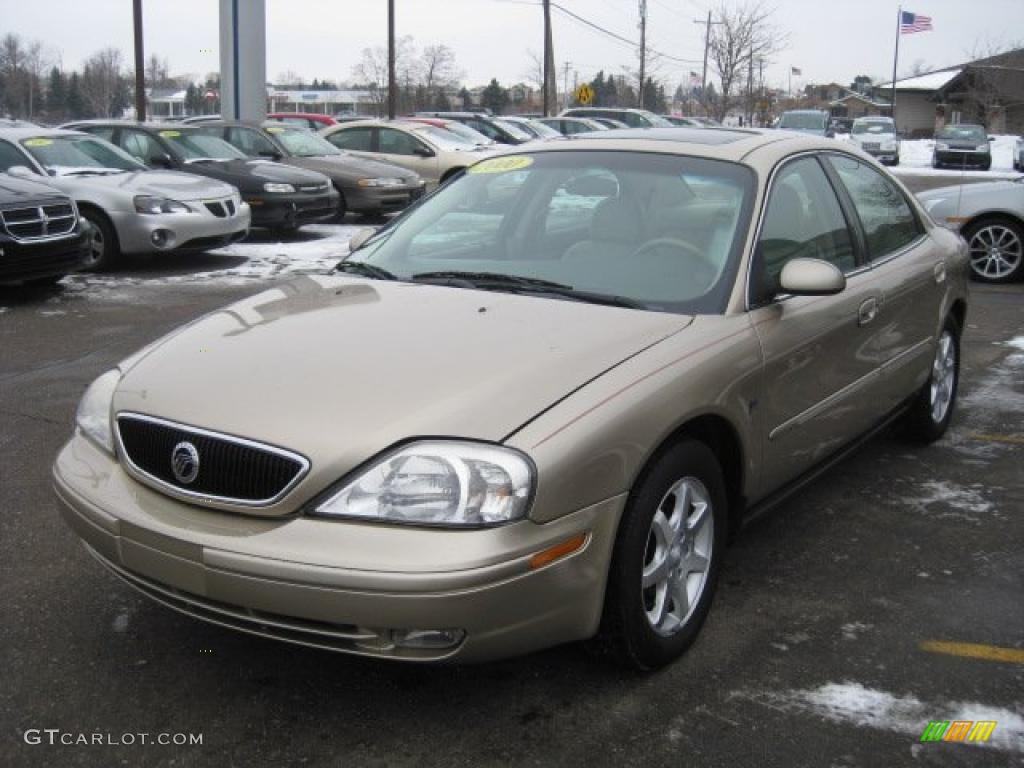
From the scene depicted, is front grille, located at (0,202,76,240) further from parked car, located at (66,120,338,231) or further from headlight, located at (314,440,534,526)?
headlight, located at (314,440,534,526)

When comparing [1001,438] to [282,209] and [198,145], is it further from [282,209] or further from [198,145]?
[198,145]

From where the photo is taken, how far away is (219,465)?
8.77ft

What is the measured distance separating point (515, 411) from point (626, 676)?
0.91 meters

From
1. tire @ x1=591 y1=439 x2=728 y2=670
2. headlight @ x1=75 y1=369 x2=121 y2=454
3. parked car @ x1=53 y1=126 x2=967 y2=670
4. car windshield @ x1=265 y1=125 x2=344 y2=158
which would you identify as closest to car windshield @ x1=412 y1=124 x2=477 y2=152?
car windshield @ x1=265 y1=125 x2=344 y2=158

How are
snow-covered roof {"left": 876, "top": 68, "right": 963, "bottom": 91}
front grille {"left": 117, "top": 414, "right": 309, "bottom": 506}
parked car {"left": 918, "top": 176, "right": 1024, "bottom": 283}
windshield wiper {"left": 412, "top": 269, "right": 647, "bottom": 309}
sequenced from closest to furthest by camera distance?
front grille {"left": 117, "top": 414, "right": 309, "bottom": 506} → windshield wiper {"left": 412, "top": 269, "right": 647, "bottom": 309} → parked car {"left": 918, "top": 176, "right": 1024, "bottom": 283} → snow-covered roof {"left": 876, "top": 68, "right": 963, "bottom": 91}

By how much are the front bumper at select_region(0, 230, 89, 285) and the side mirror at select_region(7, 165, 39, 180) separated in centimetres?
149

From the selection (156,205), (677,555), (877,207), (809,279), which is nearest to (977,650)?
(677,555)

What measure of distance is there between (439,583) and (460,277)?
153 centimetres

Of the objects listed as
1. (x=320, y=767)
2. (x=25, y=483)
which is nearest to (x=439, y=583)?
(x=320, y=767)

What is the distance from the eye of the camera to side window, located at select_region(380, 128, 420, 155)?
1808 centimetres

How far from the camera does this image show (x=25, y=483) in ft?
15.1

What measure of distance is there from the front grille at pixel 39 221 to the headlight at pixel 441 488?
7.28 meters

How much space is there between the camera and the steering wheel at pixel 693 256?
350cm

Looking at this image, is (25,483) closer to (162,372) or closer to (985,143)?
(162,372)
